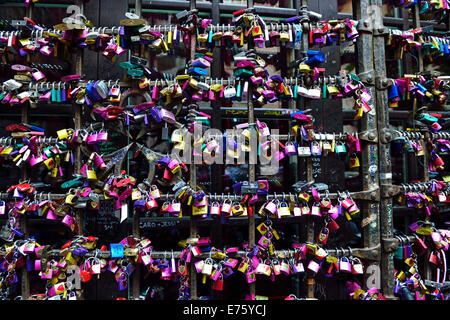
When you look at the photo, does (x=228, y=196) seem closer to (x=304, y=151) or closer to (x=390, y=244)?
(x=304, y=151)

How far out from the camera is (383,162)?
8.81 feet

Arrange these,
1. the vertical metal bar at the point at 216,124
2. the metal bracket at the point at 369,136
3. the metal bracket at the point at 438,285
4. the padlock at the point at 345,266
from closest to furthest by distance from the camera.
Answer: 1. the padlock at the point at 345,266
2. the metal bracket at the point at 369,136
3. the metal bracket at the point at 438,285
4. the vertical metal bar at the point at 216,124

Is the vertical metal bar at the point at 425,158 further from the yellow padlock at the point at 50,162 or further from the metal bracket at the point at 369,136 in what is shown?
the yellow padlock at the point at 50,162

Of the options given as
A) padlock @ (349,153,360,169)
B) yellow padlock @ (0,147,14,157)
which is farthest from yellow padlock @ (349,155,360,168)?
yellow padlock @ (0,147,14,157)

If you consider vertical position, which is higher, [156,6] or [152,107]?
[156,6]

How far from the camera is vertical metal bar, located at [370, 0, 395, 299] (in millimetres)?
2688

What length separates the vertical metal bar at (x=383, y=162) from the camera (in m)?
2.69

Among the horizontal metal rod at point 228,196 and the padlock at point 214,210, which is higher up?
the horizontal metal rod at point 228,196

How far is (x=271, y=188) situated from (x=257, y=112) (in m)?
0.87

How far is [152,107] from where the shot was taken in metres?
2.47

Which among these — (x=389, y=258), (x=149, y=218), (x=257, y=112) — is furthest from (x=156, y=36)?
(x=389, y=258)

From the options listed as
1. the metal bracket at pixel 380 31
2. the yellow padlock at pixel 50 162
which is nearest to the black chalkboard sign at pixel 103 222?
the yellow padlock at pixel 50 162

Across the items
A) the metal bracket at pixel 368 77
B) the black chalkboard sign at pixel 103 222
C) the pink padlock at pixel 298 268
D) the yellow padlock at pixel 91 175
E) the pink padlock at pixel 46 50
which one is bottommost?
the pink padlock at pixel 298 268
